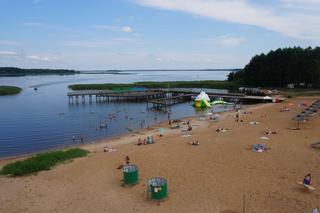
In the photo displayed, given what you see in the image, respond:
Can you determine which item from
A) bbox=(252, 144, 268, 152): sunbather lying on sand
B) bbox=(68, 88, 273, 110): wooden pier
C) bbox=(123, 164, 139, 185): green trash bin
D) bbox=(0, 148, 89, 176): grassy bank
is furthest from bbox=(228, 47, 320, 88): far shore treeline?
bbox=(123, 164, 139, 185): green trash bin

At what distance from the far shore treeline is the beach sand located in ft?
160

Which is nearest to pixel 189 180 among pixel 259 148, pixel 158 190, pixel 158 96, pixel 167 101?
A: pixel 158 190

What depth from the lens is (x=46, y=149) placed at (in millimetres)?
31391

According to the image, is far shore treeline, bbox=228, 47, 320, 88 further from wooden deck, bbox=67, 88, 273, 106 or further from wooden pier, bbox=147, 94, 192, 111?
wooden pier, bbox=147, 94, 192, 111

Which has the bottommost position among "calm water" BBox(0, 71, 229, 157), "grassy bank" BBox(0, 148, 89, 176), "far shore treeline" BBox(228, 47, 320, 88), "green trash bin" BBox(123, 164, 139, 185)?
"calm water" BBox(0, 71, 229, 157)

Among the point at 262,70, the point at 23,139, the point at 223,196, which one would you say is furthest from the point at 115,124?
the point at 262,70

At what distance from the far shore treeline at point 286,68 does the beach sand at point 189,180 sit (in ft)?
160

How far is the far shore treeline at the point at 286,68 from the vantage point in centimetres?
7044

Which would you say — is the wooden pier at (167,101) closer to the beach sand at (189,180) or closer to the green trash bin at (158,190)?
the beach sand at (189,180)

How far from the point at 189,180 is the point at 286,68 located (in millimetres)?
65424

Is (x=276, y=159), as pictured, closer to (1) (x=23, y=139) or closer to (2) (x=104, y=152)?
(2) (x=104, y=152)

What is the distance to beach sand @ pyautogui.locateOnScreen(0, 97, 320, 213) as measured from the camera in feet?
46.9

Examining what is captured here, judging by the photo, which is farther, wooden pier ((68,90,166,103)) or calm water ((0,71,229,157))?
wooden pier ((68,90,166,103))

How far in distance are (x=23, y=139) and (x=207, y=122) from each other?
72.3 ft
